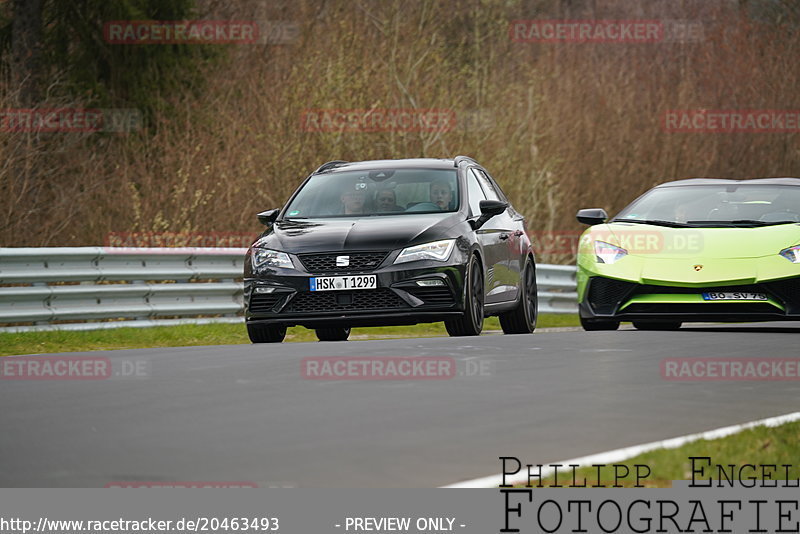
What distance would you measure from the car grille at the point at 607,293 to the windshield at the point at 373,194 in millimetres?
1646

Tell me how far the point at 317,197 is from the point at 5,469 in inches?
352

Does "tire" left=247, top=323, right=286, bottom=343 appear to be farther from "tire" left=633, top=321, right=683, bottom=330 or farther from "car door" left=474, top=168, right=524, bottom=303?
"tire" left=633, top=321, right=683, bottom=330

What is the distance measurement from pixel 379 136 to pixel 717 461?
70.4 feet

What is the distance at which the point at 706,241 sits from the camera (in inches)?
621

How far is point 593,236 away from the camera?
643 inches

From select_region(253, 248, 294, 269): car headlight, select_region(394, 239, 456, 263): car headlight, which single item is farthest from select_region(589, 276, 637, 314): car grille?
select_region(253, 248, 294, 269): car headlight

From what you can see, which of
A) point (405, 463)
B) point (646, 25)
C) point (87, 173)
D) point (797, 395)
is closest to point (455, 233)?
point (797, 395)

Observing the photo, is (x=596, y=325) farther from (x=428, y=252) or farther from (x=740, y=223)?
(x=428, y=252)

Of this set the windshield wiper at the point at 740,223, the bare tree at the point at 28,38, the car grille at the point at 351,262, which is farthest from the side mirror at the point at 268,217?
the bare tree at the point at 28,38

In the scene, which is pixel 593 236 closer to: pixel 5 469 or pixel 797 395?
pixel 797 395

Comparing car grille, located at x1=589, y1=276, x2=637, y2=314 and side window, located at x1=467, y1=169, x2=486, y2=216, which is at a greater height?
side window, located at x1=467, y1=169, x2=486, y2=216

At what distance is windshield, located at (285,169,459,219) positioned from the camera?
15828 millimetres

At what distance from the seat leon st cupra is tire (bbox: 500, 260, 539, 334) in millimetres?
769

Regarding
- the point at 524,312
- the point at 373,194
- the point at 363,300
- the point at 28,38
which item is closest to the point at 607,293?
the point at 524,312
